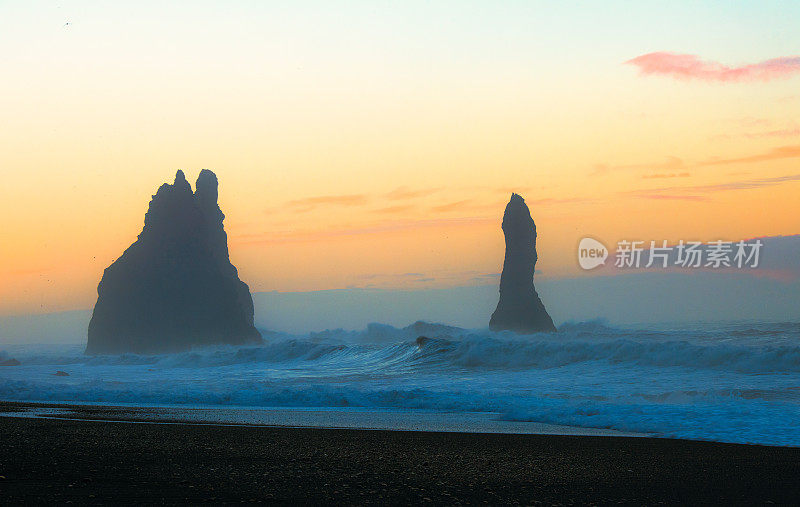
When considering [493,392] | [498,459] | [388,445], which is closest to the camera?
[498,459]

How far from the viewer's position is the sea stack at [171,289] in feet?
236

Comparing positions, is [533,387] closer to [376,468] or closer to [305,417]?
[305,417]

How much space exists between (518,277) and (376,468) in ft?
200

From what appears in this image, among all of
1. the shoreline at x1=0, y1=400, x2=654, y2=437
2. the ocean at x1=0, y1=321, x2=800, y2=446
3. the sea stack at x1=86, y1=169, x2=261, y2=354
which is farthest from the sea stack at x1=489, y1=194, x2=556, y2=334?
the shoreline at x1=0, y1=400, x2=654, y2=437

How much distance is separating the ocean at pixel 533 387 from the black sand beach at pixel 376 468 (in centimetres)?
248

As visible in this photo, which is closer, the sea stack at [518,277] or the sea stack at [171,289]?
the sea stack at [518,277]

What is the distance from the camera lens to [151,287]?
73.0 meters

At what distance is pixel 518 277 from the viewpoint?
68.4 m

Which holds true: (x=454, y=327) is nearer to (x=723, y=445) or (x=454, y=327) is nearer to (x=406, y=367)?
(x=406, y=367)

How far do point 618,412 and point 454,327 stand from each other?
5570 cm

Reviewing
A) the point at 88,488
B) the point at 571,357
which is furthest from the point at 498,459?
the point at 571,357

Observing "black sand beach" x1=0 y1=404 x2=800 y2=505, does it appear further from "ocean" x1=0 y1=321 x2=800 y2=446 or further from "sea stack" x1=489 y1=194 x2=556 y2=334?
"sea stack" x1=489 y1=194 x2=556 y2=334

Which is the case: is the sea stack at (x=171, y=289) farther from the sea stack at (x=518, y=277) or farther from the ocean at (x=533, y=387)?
the ocean at (x=533, y=387)

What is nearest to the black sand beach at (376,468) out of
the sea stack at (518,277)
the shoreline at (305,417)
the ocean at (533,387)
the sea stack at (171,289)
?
the shoreline at (305,417)
